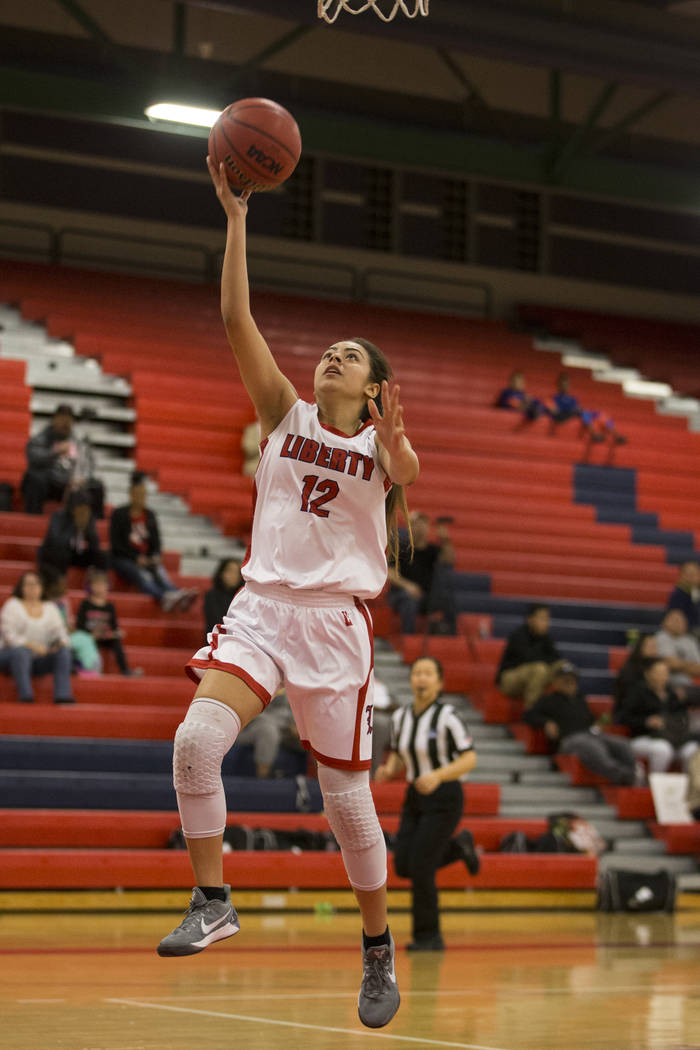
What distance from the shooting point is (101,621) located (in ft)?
43.9

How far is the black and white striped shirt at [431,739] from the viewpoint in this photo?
9680 mm

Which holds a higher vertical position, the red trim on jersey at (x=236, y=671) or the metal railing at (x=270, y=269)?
the metal railing at (x=270, y=269)

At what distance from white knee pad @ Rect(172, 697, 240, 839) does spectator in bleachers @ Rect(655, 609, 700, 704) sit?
11062mm

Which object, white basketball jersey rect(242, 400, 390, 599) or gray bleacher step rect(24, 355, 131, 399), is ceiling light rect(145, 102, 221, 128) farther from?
white basketball jersey rect(242, 400, 390, 599)

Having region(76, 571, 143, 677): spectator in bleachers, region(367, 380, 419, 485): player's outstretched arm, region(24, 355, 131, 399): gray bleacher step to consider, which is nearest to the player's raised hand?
region(367, 380, 419, 485): player's outstretched arm

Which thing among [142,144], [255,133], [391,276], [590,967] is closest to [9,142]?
[142,144]

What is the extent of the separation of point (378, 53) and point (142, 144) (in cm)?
350

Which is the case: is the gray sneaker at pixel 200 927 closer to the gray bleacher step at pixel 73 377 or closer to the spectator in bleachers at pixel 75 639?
the spectator in bleachers at pixel 75 639

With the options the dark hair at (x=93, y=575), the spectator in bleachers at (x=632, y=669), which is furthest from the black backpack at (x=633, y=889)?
the dark hair at (x=93, y=575)

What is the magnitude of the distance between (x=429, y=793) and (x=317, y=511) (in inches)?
188

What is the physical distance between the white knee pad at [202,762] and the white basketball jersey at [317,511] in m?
0.51

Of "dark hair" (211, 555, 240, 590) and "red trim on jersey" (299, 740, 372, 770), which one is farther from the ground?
"dark hair" (211, 555, 240, 590)

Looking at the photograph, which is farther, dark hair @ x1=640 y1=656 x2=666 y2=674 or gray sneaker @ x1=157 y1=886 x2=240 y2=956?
dark hair @ x1=640 y1=656 x2=666 y2=674

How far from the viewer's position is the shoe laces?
5109 millimetres
